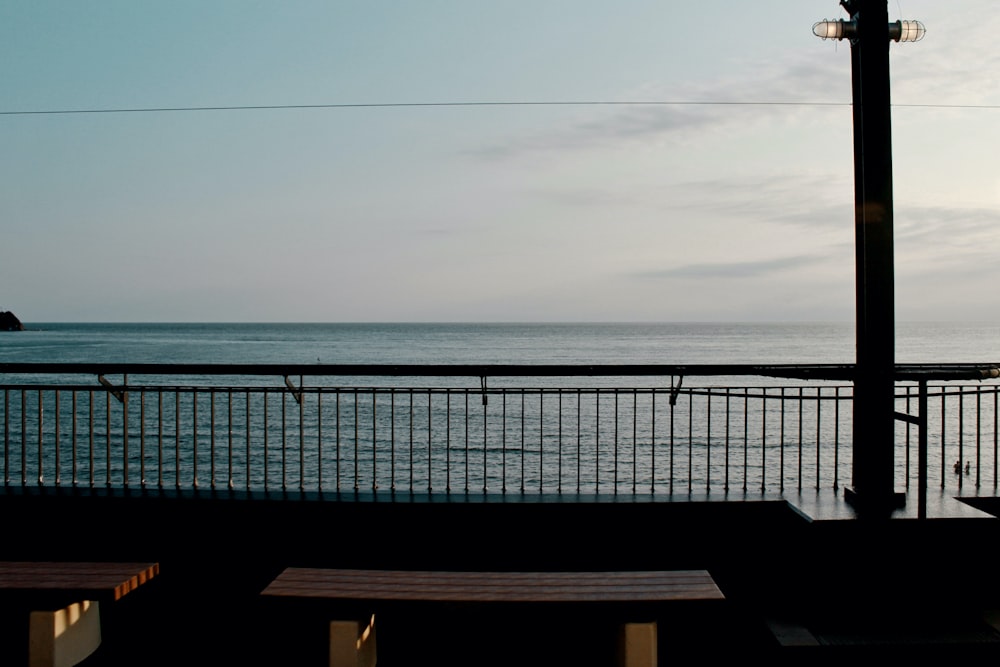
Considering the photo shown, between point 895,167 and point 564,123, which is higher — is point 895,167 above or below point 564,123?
below

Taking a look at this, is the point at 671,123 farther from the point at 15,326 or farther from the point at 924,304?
the point at 15,326

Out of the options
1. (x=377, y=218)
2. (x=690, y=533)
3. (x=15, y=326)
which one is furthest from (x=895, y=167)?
(x=15, y=326)

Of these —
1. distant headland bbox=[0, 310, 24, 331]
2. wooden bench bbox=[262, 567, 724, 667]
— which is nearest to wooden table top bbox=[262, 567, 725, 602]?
wooden bench bbox=[262, 567, 724, 667]

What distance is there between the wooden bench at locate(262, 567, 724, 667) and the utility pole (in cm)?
159

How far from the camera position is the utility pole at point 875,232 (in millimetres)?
4508

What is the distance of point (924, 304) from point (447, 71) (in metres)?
24.2

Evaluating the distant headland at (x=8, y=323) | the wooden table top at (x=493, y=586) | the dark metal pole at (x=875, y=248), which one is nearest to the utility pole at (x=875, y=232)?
the dark metal pole at (x=875, y=248)

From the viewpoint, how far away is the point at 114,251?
77.2 metres

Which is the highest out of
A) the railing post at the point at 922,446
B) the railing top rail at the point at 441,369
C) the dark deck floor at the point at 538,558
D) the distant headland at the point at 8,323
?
the distant headland at the point at 8,323

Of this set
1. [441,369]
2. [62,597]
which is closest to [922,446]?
[441,369]

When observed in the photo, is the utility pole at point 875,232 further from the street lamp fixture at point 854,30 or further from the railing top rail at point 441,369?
the railing top rail at point 441,369

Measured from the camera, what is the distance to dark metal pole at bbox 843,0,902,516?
4508 mm

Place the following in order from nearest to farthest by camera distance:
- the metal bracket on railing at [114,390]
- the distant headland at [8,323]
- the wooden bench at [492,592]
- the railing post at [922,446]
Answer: the wooden bench at [492,592]
the railing post at [922,446]
the metal bracket on railing at [114,390]
the distant headland at [8,323]

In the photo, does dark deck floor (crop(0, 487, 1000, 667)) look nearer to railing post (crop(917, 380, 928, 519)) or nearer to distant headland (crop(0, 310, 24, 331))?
railing post (crop(917, 380, 928, 519))
